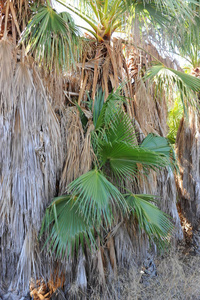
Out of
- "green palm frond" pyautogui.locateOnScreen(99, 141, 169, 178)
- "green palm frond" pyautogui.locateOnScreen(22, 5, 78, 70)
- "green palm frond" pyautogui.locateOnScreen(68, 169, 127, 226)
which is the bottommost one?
"green palm frond" pyautogui.locateOnScreen(68, 169, 127, 226)

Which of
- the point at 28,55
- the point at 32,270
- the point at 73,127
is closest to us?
the point at 32,270

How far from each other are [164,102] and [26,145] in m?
3.20

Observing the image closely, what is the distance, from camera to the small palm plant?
411 centimetres

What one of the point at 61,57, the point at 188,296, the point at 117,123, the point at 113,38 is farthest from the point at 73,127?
the point at 188,296

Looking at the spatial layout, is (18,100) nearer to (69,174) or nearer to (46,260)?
(69,174)

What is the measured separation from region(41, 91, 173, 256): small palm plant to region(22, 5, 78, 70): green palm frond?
912 millimetres

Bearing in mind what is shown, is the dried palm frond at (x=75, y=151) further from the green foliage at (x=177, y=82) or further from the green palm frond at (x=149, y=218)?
the green foliage at (x=177, y=82)

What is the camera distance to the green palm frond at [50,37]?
4.32 metres

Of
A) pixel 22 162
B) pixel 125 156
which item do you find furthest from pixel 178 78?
pixel 22 162

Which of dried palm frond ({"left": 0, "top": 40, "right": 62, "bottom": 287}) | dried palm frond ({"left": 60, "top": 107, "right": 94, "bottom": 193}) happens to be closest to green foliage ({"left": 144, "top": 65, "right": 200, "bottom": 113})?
dried palm frond ({"left": 60, "top": 107, "right": 94, "bottom": 193})

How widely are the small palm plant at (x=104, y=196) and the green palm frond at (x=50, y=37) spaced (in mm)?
912

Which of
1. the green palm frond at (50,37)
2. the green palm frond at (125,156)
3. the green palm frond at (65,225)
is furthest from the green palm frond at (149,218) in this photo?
the green palm frond at (50,37)

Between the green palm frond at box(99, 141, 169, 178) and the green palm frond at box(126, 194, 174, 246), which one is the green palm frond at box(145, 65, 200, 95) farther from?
the green palm frond at box(126, 194, 174, 246)

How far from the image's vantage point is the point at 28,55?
465cm
